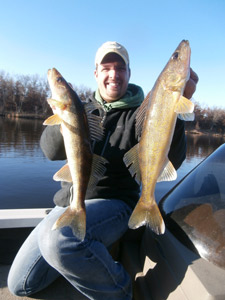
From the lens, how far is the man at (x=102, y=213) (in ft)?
7.14

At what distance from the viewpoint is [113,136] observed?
291cm

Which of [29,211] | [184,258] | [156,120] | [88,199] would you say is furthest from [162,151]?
[29,211]

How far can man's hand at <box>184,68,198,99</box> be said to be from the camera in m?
2.25

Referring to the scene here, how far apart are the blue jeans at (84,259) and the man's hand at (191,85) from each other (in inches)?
54.9

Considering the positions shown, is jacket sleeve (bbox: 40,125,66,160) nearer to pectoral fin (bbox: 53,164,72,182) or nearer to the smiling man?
pectoral fin (bbox: 53,164,72,182)

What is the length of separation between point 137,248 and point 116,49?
2400mm

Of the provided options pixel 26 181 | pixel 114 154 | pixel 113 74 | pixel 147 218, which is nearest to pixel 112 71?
pixel 113 74

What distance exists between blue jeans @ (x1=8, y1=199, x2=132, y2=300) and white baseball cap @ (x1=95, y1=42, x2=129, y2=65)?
177 cm

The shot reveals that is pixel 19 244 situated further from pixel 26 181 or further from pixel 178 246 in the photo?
pixel 26 181

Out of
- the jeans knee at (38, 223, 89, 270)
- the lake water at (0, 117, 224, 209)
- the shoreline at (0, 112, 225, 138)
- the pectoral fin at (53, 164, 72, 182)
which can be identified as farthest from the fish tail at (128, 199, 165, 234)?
the shoreline at (0, 112, 225, 138)

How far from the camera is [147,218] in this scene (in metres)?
2.03

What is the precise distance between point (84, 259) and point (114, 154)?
1.19 meters

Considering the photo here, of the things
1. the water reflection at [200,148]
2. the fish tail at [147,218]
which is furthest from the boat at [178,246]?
the water reflection at [200,148]

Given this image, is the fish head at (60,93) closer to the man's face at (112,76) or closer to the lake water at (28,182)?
the man's face at (112,76)
